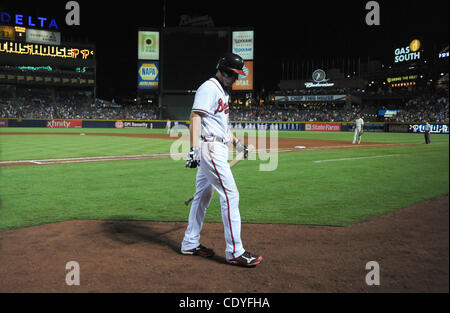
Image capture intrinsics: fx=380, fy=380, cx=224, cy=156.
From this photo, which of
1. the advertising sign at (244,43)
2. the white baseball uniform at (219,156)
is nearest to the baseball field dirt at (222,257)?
the white baseball uniform at (219,156)

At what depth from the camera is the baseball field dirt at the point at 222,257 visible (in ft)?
11.3

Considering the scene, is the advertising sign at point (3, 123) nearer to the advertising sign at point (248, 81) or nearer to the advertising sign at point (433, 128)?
the advertising sign at point (248, 81)

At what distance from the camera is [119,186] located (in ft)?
29.0

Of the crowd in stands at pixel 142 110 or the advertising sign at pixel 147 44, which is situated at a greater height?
the advertising sign at pixel 147 44

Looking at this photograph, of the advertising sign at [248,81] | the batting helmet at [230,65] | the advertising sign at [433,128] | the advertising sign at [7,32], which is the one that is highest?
the advertising sign at [7,32]

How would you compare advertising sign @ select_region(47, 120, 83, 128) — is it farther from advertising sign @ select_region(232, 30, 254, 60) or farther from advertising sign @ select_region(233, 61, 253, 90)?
advertising sign @ select_region(232, 30, 254, 60)

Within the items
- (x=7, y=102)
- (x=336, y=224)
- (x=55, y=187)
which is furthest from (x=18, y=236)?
(x=7, y=102)

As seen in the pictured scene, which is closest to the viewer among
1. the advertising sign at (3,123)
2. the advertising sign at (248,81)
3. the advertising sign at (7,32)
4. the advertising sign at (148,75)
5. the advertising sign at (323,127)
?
the advertising sign at (323,127)

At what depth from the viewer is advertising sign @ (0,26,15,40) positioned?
6069cm

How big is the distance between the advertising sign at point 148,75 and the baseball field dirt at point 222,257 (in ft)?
167

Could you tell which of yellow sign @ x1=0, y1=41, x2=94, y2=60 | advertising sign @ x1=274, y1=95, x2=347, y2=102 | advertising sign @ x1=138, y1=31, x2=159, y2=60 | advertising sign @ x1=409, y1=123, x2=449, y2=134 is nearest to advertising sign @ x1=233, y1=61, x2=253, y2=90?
advertising sign @ x1=138, y1=31, x2=159, y2=60

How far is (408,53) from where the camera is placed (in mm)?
57844

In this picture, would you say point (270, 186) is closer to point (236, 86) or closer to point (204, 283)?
point (204, 283)

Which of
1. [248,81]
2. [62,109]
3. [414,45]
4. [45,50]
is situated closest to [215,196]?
[248,81]
